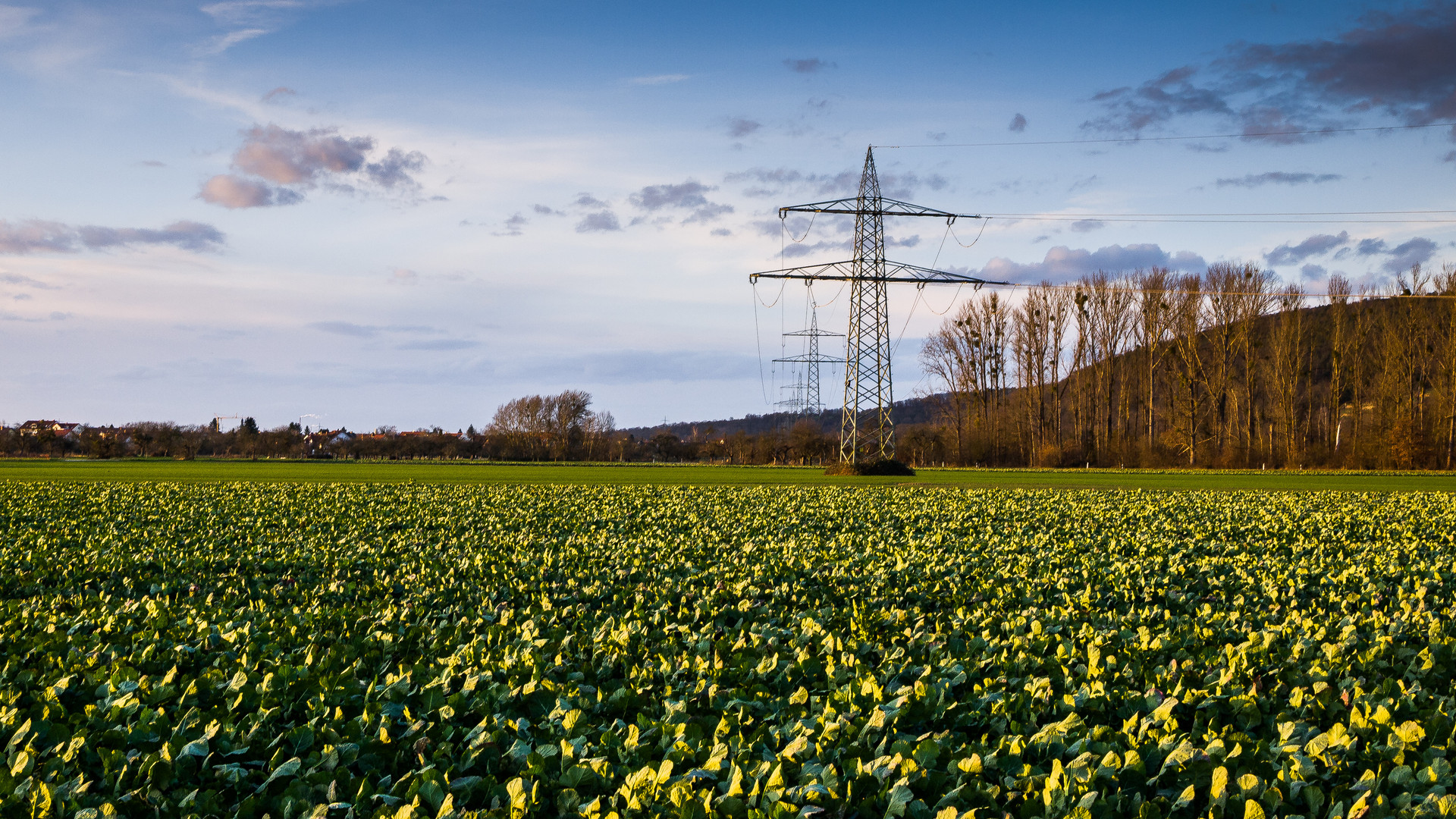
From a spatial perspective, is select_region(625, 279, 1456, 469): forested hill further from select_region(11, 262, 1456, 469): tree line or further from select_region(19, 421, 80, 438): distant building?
select_region(19, 421, 80, 438): distant building

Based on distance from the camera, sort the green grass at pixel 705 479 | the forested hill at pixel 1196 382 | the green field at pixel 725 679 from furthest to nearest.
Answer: the forested hill at pixel 1196 382 → the green grass at pixel 705 479 → the green field at pixel 725 679

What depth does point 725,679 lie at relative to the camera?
18.2ft

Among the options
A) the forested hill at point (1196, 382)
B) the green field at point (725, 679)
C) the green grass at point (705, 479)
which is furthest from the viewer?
the forested hill at point (1196, 382)

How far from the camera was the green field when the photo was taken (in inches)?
145

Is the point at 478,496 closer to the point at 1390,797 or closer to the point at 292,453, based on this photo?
the point at 1390,797

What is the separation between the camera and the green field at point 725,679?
368 cm

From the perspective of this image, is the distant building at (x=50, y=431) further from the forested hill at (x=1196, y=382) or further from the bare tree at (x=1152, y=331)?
the bare tree at (x=1152, y=331)

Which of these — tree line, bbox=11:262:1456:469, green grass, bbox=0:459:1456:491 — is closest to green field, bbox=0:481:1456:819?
green grass, bbox=0:459:1456:491

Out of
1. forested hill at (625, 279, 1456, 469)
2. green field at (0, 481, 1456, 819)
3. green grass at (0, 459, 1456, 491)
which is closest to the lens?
green field at (0, 481, 1456, 819)

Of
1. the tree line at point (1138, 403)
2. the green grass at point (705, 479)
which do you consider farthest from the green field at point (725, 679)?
the tree line at point (1138, 403)

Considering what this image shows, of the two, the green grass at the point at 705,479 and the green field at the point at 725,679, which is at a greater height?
the green grass at the point at 705,479

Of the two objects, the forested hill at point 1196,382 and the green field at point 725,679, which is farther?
the forested hill at point 1196,382

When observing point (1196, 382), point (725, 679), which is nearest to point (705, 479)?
point (725, 679)

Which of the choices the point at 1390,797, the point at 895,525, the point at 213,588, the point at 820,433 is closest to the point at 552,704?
the point at 1390,797
